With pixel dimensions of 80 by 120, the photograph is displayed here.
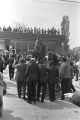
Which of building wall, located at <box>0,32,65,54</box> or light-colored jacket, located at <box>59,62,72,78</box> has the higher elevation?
building wall, located at <box>0,32,65,54</box>

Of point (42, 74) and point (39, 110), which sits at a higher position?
point (42, 74)

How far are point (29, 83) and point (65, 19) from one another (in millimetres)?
58586

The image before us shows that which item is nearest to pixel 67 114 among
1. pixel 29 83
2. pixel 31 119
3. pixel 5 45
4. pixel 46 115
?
pixel 46 115

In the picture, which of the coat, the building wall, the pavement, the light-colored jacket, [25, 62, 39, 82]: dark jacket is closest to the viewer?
the pavement

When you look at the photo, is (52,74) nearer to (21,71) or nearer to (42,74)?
(42,74)

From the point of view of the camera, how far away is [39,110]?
945 cm

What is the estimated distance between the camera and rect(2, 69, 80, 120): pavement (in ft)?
27.9

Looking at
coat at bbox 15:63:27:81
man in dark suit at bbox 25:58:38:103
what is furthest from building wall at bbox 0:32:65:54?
man in dark suit at bbox 25:58:38:103

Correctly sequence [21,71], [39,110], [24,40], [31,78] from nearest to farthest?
[39,110]
[31,78]
[21,71]
[24,40]

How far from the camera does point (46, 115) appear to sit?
880 centimetres

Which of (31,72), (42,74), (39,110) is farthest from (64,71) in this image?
(39,110)

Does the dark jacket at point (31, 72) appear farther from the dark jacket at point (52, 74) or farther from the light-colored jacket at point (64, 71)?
the light-colored jacket at point (64, 71)

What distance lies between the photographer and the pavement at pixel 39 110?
8517 mm

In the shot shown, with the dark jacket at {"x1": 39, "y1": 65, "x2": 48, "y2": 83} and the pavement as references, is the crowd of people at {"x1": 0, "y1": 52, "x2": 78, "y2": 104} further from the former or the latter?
the pavement
